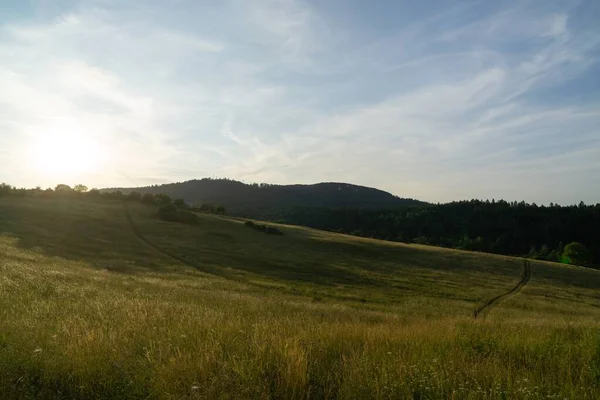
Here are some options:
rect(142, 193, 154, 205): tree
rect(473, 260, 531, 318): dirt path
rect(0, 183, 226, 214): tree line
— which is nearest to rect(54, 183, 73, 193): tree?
rect(0, 183, 226, 214): tree line

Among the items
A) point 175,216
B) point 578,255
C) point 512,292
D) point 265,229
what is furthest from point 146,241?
point 578,255

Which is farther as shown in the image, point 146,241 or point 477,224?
point 477,224

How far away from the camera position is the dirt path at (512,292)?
38800 mm

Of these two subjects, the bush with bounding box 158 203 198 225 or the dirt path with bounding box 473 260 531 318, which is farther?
the bush with bounding box 158 203 198 225

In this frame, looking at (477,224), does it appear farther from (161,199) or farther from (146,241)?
(146,241)

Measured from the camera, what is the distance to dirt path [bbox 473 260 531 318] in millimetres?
38800

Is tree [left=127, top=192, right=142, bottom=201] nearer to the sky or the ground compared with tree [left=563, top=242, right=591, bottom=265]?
nearer to the sky

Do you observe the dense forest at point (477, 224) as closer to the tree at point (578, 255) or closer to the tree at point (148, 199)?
the tree at point (578, 255)

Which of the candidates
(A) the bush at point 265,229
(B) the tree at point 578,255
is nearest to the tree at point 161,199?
(A) the bush at point 265,229

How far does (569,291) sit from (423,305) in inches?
1152

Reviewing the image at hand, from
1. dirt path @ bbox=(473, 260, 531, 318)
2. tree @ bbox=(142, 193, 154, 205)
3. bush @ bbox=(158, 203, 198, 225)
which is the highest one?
tree @ bbox=(142, 193, 154, 205)

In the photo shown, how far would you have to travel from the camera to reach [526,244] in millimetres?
138000

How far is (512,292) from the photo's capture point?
5025cm

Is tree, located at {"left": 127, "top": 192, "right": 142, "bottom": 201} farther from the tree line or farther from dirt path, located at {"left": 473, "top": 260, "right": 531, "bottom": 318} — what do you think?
dirt path, located at {"left": 473, "top": 260, "right": 531, "bottom": 318}
